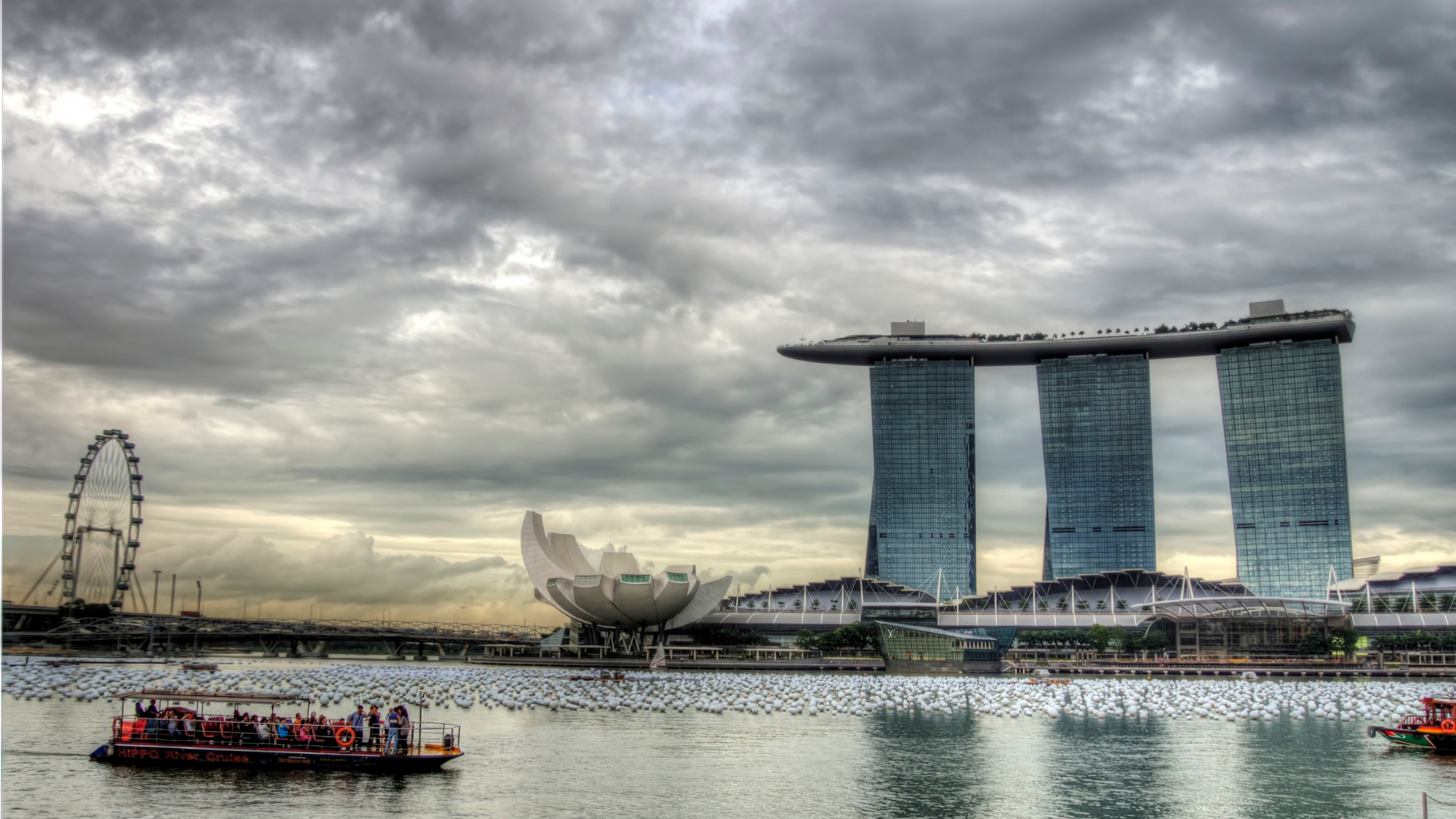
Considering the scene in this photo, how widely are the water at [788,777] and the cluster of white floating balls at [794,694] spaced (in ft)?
35.3

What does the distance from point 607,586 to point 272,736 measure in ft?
357

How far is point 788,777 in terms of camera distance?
53406mm

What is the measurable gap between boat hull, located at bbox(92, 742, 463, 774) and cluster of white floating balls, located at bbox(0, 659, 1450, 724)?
27628 mm

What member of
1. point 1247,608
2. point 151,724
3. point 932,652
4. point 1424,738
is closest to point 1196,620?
point 1247,608

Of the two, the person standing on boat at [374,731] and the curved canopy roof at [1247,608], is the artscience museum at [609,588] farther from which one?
the person standing on boat at [374,731]

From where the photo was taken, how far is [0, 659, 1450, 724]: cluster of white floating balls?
85938 mm

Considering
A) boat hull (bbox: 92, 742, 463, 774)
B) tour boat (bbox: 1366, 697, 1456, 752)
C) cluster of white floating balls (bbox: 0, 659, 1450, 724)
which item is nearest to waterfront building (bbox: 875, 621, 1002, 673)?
cluster of white floating balls (bbox: 0, 659, 1450, 724)

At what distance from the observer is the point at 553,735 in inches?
2699

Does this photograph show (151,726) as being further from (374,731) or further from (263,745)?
(374,731)

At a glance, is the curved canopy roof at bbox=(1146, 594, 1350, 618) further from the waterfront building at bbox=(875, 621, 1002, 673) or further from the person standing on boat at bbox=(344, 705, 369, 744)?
the person standing on boat at bbox=(344, 705, 369, 744)

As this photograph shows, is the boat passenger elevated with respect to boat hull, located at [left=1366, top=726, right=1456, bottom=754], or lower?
elevated

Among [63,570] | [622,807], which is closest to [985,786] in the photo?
[622,807]

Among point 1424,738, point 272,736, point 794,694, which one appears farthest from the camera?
point 794,694

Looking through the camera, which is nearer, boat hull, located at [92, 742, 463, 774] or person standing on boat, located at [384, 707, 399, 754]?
boat hull, located at [92, 742, 463, 774]
